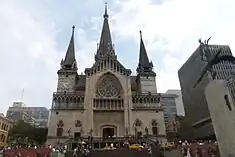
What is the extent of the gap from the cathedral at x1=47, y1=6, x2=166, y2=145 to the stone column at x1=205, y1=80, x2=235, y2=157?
2212 centimetres

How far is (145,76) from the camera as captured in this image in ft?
152

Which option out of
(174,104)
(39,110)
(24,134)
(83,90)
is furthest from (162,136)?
(39,110)

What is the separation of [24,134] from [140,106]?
27.3 metres

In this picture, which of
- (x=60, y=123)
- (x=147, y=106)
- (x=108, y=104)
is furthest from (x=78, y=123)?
(x=147, y=106)

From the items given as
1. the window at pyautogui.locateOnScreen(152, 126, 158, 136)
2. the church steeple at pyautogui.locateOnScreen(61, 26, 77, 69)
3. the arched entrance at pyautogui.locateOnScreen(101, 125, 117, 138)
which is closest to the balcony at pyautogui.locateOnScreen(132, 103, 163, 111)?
the window at pyautogui.locateOnScreen(152, 126, 158, 136)

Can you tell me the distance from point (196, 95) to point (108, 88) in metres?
20.4

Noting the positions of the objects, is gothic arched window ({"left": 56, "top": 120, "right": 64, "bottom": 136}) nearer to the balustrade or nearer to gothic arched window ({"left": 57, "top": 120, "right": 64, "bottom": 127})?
gothic arched window ({"left": 57, "top": 120, "right": 64, "bottom": 127})

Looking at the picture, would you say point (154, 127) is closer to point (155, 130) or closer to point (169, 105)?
point (155, 130)

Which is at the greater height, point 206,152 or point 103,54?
point 103,54

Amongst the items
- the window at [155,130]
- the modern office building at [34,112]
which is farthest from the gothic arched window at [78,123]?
the modern office building at [34,112]

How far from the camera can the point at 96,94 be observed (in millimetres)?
42375

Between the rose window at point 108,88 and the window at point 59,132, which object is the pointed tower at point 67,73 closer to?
the rose window at point 108,88

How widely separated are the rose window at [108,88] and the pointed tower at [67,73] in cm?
561

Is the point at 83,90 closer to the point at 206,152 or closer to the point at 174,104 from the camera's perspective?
the point at 206,152
